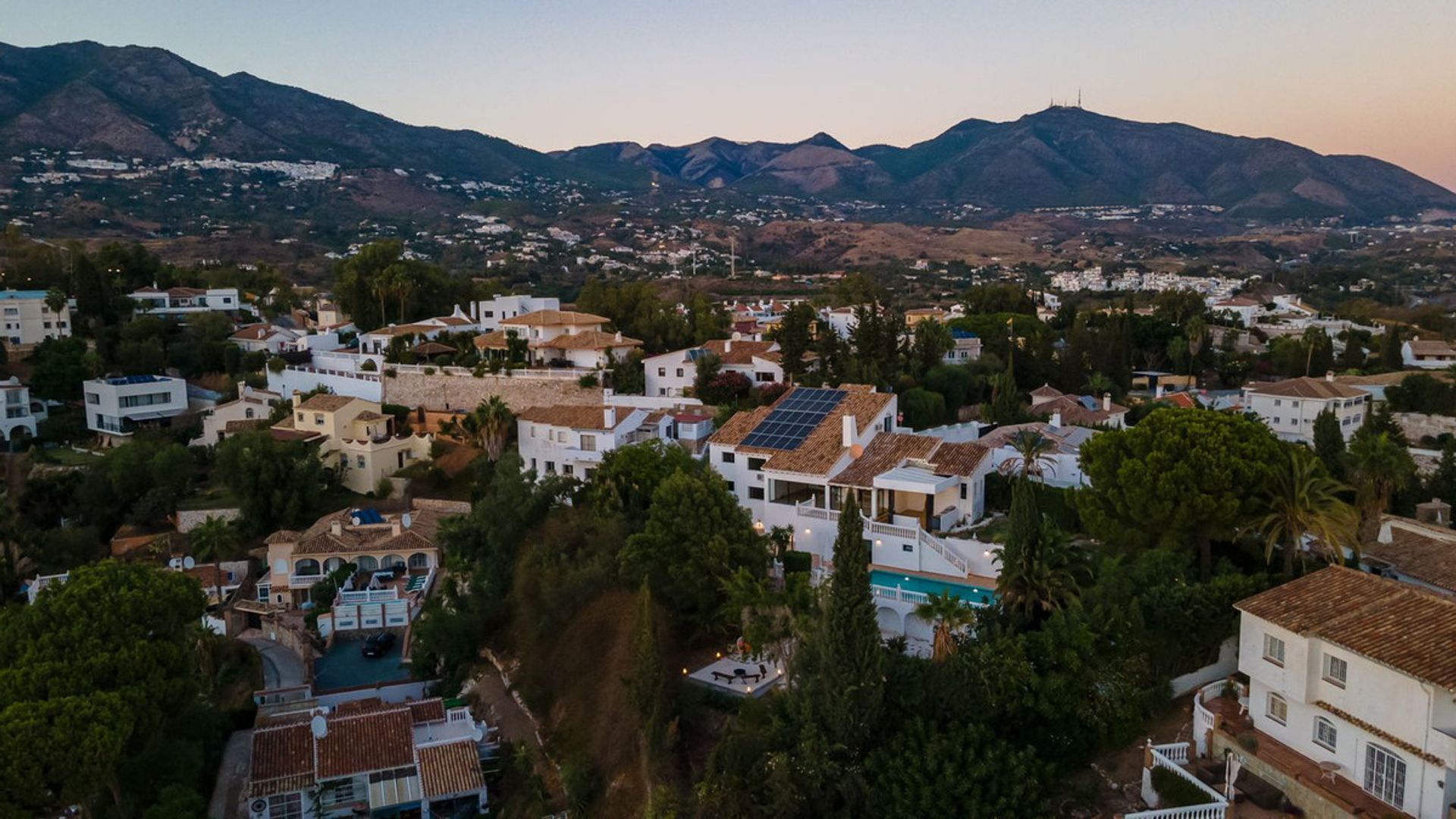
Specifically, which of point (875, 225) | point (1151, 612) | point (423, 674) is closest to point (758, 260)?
point (875, 225)

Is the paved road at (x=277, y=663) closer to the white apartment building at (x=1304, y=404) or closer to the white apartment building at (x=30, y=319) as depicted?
the white apartment building at (x=30, y=319)

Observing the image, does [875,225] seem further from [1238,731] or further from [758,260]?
[1238,731]

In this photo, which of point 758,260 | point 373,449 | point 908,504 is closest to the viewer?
point 908,504

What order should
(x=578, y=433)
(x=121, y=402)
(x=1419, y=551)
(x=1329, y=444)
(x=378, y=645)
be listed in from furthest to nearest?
(x=121, y=402), (x=578, y=433), (x=378, y=645), (x=1329, y=444), (x=1419, y=551)

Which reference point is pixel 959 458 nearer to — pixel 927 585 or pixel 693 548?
pixel 927 585

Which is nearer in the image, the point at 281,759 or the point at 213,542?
the point at 281,759

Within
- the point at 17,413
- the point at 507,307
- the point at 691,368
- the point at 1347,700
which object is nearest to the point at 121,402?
the point at 17,413
